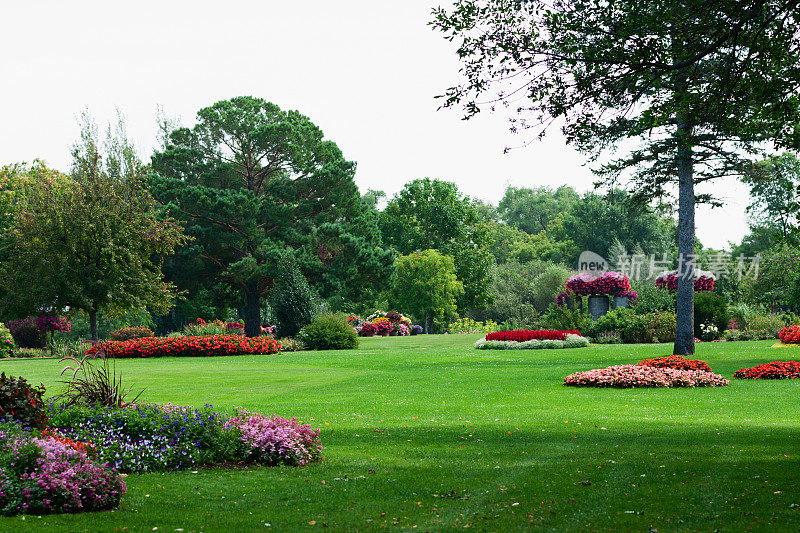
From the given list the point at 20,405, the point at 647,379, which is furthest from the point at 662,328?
the point at 20,405

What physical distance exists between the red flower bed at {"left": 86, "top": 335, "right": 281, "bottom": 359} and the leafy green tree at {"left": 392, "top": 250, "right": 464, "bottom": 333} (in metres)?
18.6

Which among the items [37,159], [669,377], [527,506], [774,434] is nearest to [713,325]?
[669,377]

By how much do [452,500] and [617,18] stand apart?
5.98 meters

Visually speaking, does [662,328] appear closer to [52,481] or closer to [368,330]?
[368,330]

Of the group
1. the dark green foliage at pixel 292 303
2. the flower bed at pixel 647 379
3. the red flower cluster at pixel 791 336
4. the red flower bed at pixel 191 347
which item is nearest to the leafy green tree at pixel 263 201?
the dark green foliage at pixel 292 303

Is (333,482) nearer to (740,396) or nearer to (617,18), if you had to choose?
(617,18)

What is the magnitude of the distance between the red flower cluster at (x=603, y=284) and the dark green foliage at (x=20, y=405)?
88.0 feet

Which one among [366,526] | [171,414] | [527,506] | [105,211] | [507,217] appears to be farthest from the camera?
[507,217]

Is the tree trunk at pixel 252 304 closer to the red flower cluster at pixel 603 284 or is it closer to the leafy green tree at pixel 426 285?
the leafy green tree at pixel 426 285

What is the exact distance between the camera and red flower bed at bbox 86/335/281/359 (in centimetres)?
2559

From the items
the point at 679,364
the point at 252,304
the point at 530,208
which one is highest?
the point at 530,208

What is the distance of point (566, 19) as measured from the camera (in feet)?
27.4

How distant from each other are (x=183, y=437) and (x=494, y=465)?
3360 millimetres

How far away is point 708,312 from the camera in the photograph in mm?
28172
